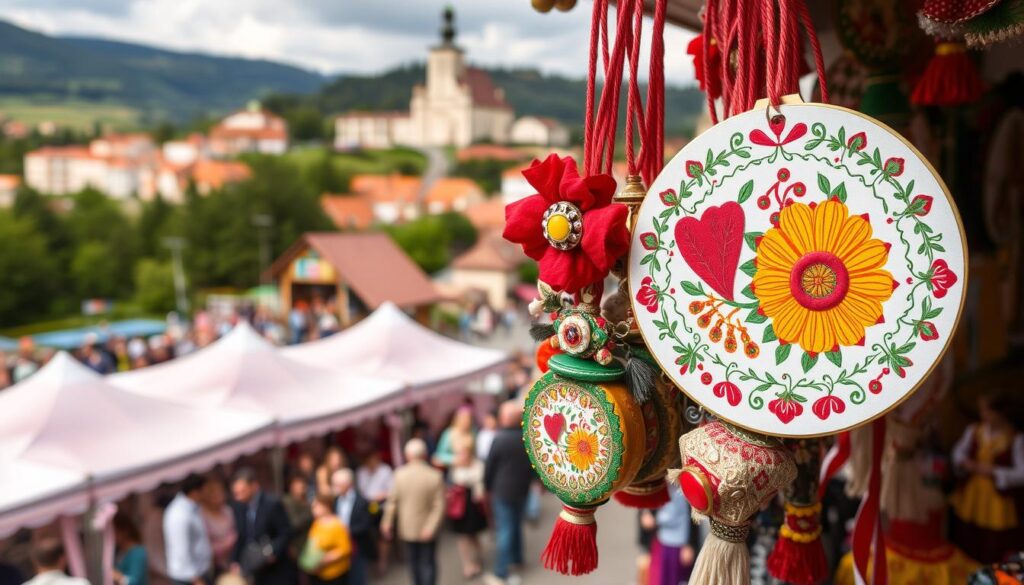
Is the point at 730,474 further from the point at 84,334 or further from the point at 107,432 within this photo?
the point at 84,334

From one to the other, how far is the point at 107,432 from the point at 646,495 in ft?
16.2

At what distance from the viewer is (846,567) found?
2.48 m

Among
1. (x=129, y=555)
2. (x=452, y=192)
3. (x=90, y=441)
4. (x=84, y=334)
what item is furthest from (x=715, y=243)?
(x=452, y=192)

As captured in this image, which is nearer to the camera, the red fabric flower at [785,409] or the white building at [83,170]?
the red fabric flower at [785,409]

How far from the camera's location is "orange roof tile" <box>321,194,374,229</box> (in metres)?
70.3

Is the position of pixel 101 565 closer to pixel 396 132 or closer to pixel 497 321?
pixel 497 321

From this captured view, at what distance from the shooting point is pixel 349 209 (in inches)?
2847

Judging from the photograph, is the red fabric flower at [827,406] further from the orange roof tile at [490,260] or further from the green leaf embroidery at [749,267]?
the orange roof tile at [490,260]

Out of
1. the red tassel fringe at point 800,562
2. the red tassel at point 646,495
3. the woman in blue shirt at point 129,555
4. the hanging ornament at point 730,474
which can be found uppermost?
the hanging ornament at point 730,474

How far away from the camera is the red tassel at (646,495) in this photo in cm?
156

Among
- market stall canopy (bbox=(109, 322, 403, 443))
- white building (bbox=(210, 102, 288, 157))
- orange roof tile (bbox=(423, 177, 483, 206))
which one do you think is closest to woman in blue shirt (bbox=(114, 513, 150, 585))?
market stall canopy (bbox=(109, 322, 403, 443))

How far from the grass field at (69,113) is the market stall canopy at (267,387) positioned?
142111mm

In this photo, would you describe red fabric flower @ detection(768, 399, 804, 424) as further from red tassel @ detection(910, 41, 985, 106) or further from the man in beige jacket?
the man in beige jacket

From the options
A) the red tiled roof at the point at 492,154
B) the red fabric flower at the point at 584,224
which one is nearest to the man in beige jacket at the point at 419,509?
the red fabric flower at the point at 584,224
